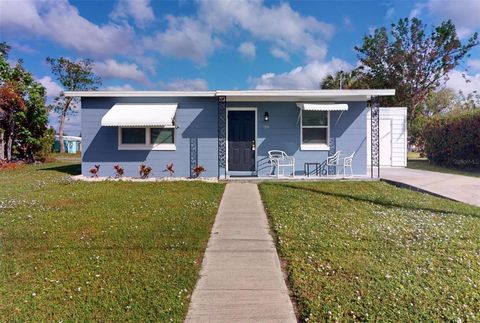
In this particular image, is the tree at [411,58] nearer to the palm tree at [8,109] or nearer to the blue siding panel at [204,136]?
the blue siding panel at [204,136]

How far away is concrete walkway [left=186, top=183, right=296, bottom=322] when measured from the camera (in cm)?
277

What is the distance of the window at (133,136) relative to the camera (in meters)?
11.5

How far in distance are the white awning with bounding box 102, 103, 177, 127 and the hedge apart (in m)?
12.6

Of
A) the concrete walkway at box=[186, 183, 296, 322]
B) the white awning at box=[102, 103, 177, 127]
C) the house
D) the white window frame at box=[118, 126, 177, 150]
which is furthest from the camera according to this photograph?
the white window frame at box=[118, 126, 177, 150]

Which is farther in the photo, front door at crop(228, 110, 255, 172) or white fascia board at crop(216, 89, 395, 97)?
front door at crop(228, 110, 255, 172)

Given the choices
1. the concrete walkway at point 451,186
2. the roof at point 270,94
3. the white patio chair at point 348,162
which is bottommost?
the concrete walkway at point 451,186

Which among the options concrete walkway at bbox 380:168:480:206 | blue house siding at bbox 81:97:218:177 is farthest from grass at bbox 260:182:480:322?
blue house siding at bbox 81:97:218:177

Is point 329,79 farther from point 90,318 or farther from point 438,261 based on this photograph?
point 90,318

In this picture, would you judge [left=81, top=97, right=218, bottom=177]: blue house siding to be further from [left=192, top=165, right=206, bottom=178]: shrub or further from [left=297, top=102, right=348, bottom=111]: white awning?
[left=297, top=102, right=348, bottom=111]: white awning

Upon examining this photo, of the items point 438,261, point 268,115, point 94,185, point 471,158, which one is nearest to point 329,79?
point 471,158

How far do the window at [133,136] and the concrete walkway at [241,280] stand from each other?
22.7ft

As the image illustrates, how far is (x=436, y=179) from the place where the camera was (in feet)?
33.9

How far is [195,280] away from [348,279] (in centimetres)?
166

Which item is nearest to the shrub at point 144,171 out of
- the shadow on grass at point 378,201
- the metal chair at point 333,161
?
the shadow on grass at point 378,201
